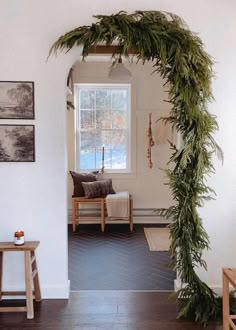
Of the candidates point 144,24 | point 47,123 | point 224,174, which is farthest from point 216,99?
point 47,123

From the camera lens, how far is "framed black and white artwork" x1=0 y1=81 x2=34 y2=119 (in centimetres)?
305

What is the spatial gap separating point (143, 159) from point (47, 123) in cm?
304

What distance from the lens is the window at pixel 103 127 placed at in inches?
235

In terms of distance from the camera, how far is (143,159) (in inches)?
233

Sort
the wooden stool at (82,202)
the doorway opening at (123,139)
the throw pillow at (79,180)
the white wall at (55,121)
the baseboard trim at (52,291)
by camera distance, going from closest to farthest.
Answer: the white wall at (55,121) → the baseboard trim at (52,291) → the wooden stool at (82,202) → the throw pillow at (79,180) → the doorway opening at (123,139)

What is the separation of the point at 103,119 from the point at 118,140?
1.46 ft

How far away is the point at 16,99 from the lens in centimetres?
306

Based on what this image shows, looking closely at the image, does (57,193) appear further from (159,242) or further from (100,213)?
(100,213)

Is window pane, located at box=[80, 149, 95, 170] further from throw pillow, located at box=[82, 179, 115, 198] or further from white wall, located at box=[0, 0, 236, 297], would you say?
white wall, located at box=[0, 0, 236, 297]

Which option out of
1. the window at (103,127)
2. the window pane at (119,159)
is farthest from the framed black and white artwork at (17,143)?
the window pane at (119,159)

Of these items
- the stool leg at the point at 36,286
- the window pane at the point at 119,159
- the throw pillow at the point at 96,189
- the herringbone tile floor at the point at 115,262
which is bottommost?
the herringbone tile floor at the point at 115,262

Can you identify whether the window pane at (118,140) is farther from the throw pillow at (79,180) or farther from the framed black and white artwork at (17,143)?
the framed black and white artwork at (17,143)

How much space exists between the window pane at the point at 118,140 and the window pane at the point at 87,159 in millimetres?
391

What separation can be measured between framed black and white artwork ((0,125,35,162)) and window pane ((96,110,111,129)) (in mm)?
2974
